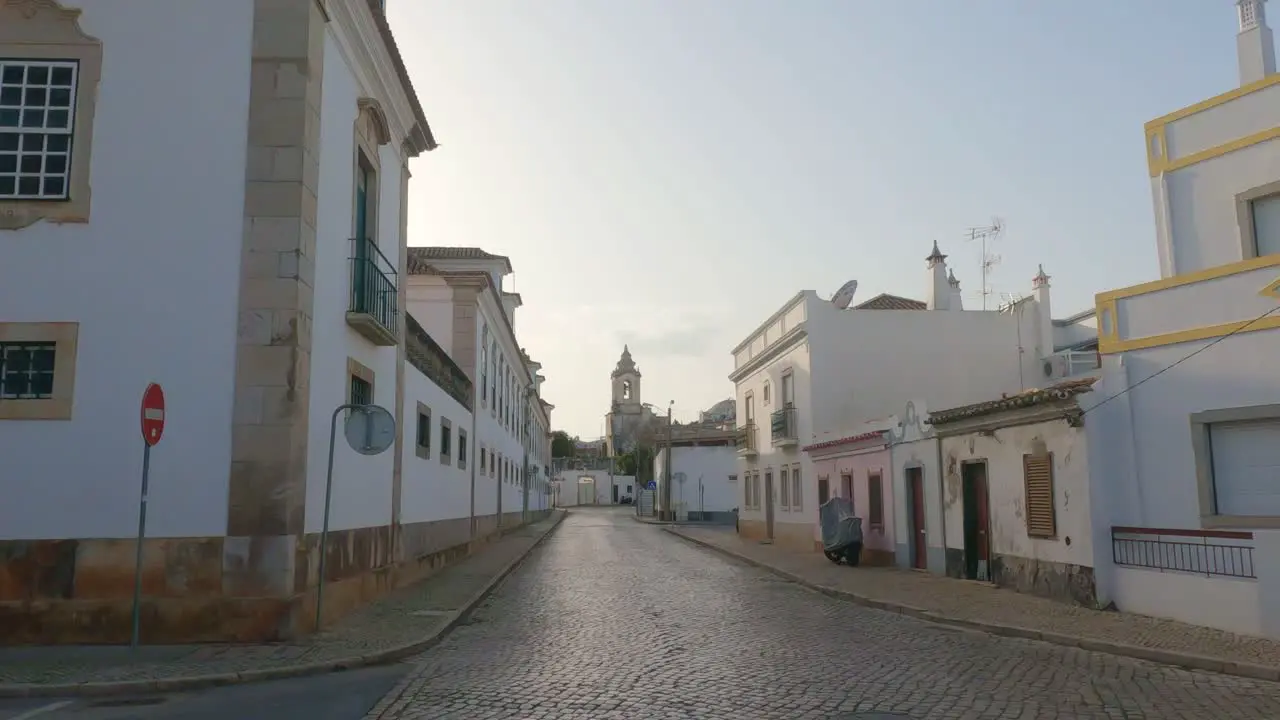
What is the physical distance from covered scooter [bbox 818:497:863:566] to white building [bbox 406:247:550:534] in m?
9.60

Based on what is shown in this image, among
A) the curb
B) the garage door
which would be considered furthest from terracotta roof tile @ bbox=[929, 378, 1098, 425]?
the curb

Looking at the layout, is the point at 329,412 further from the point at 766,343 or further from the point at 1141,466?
the point at 766,343

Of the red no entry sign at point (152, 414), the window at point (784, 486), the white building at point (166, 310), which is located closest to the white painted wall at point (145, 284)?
the white building at point (166, 310)

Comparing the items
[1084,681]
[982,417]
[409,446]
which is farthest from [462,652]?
[982,417]

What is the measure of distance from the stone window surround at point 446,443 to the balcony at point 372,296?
5.89 m

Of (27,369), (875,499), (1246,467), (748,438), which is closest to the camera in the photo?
(27,369)

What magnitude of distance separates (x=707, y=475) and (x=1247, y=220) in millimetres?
43067

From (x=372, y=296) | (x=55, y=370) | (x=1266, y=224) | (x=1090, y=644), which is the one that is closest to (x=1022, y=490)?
(x=1090, y=644)

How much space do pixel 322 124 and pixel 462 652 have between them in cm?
620

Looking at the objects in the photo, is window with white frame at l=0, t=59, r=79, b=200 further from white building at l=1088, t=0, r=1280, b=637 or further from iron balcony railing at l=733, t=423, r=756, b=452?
iron balcony railing at l=733, t=423, r=756, b=452

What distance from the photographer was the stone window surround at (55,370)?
33.0ft

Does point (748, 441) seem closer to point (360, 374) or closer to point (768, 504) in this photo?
point (768, 504)

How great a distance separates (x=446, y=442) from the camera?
21.2 m

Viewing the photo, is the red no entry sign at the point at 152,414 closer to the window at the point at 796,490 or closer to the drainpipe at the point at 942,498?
the drainpipe at the point at 942,498
